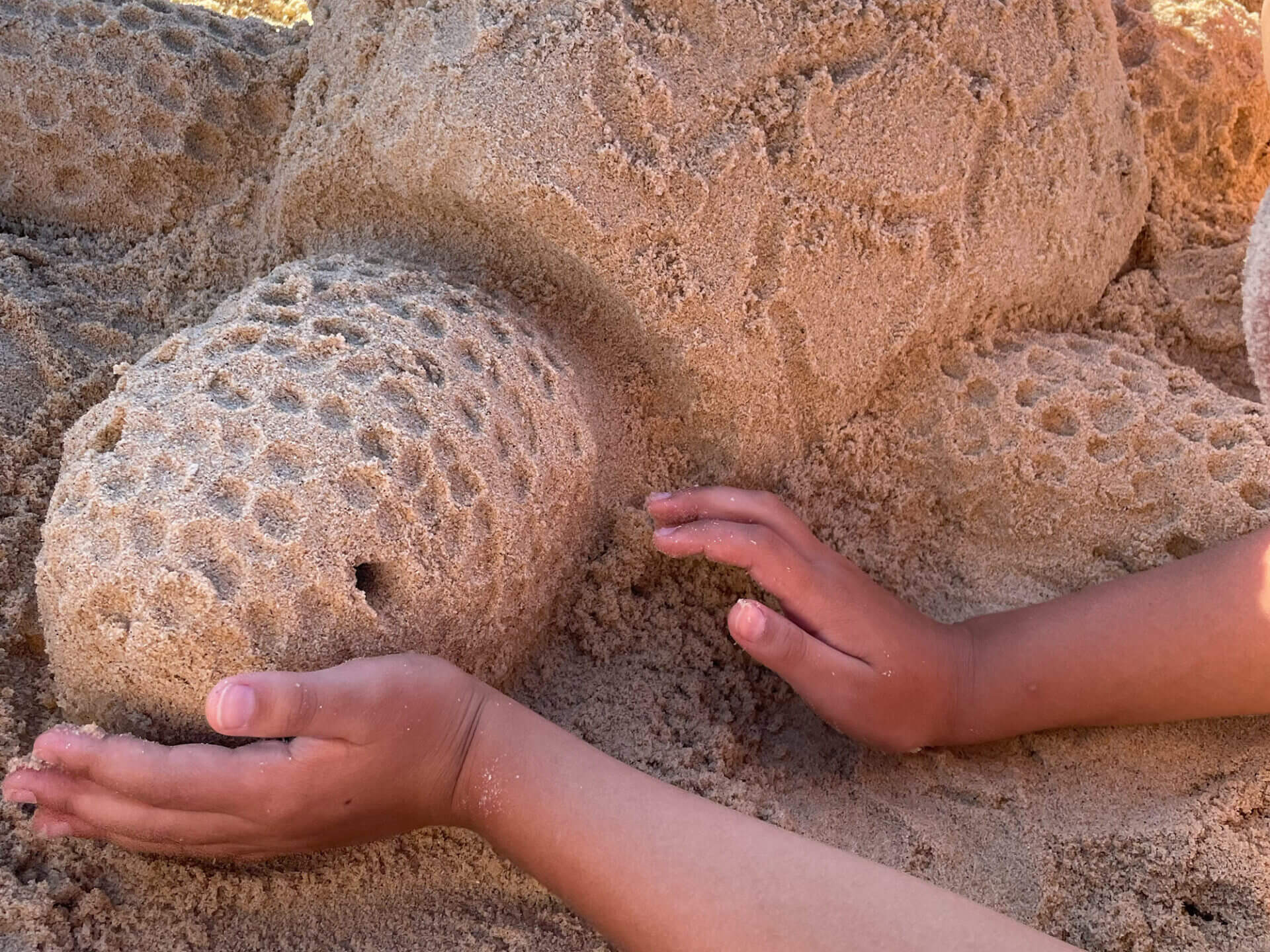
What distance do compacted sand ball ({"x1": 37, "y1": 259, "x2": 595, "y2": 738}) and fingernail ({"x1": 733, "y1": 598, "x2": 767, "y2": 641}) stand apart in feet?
0.73

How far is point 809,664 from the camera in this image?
1.23 meters

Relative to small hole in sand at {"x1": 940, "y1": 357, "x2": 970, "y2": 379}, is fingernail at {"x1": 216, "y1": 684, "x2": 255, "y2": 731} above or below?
below

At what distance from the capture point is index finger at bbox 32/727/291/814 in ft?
3.01

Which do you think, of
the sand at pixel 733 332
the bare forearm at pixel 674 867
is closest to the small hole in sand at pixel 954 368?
the sand at pixel 733 332

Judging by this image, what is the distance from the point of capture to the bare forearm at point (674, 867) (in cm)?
92

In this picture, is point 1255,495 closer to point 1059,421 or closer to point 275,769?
point 1059,421

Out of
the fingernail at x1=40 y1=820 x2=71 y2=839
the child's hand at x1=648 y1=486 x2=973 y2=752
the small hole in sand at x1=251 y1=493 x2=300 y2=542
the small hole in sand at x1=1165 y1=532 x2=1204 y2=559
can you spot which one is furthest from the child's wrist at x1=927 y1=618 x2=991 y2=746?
the fingernail at x1=40 y1=820 x2=71 y2=839

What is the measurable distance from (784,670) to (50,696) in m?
0.76

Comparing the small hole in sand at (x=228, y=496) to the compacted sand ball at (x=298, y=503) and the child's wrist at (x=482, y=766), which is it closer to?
the compacted sand ball at (x=298, y=503)

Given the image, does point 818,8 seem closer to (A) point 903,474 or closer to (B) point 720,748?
(A) point 903,474

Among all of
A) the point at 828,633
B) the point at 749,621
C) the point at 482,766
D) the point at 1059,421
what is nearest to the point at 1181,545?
the point at 1059,421

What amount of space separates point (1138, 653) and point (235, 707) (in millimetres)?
952

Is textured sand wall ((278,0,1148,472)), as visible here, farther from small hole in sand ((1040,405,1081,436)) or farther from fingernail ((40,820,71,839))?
fingernail ((40,820,71,839))

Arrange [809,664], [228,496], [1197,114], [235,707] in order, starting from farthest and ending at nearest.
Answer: [1197,114], [809,664], [228,496], [235,707]
